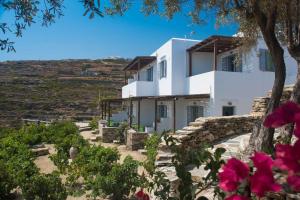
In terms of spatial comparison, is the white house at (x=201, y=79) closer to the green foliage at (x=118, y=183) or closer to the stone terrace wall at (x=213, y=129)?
the stone terrace wall at (x=213, y=129)

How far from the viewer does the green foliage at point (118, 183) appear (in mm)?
8031

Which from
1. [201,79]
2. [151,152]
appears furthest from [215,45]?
[151,152]

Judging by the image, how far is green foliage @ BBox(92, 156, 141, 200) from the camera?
8031mm

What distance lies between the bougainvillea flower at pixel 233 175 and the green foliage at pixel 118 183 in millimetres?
6911

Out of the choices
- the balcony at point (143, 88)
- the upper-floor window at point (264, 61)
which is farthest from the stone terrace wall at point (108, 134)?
the upper-floor window at point (264, 61)

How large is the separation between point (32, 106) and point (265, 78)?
3061 centimetres

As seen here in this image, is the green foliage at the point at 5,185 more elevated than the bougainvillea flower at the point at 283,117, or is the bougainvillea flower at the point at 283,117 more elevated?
the bougainvillea flower at the point at 283,117

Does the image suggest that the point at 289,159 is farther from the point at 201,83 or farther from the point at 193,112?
the point at 193,112

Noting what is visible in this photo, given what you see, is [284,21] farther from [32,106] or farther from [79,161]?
[32,106]

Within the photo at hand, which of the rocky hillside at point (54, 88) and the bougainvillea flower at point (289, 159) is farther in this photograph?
the rocky hillside at point (54, 88)

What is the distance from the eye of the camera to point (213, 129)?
1261cm

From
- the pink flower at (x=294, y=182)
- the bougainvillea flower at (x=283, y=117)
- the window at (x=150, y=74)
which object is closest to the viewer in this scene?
the pink flower at (x=294, y=182)

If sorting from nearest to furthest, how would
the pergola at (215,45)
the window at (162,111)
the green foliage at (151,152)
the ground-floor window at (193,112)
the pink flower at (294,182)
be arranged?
the pink flower at (294,182) < the green foliage at (151,152) < the pergola at (215,45) < the ground-floor window at (193,112) < the window at (162,111)

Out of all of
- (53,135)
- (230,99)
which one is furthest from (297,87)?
(53,135)
